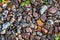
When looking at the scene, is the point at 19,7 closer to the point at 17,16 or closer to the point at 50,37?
the point at 17,16

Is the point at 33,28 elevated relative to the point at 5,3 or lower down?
lower down

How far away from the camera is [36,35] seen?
8.29 ft

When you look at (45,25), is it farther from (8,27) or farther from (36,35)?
(8,27)

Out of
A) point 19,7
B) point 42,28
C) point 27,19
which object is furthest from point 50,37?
point 19,7

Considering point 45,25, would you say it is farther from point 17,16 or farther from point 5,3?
point 5,3

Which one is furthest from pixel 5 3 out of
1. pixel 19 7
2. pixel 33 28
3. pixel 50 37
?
pixel 50 37

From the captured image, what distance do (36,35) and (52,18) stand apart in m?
0.27

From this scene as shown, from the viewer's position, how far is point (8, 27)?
2.53m

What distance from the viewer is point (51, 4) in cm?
266

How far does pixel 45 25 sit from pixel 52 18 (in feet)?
0.38

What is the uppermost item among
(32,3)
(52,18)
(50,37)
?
(32,3)

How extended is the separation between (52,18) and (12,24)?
446mm

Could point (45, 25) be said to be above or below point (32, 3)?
below

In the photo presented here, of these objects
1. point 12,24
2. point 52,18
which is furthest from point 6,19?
point 52,18
